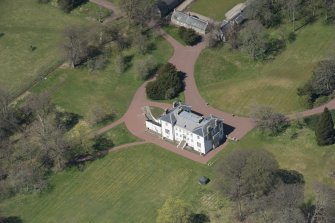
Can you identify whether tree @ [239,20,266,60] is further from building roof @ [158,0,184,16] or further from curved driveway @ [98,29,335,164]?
building roof @ [158,0,184,16]

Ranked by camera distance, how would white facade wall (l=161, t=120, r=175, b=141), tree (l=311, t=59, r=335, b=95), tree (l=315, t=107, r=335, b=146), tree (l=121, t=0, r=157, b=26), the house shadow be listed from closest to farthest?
tree (l=315, t=107, r=335, b=146) → white facade wall (l=161, t=120, r=175, b=141) → the house shadow → tree (l=311, t=59, r=335, b=95) → tree (l=121, t=0, r=157, b=26)

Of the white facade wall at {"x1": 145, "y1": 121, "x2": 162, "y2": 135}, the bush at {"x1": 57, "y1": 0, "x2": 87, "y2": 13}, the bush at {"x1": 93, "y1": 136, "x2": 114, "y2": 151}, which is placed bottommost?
the bush at {"x1": 93, "y1": 136, "x2": 114, "y2": 151}

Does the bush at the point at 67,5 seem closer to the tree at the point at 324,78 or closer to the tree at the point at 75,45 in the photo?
the tree at the point at 75,45

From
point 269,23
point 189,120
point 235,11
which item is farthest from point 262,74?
point 235,11

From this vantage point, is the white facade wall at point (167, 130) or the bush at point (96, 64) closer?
the white facade wall at point (167, 130)

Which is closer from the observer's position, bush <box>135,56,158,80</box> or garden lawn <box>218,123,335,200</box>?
garden lawn <box>218,123,335,200</box>

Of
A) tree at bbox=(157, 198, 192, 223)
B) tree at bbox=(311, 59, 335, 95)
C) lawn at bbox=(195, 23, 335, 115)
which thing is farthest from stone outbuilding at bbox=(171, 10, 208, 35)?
tree at bbox=(157, 198, 192, 223)

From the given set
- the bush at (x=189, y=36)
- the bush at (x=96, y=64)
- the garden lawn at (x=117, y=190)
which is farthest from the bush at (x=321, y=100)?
the bush at (x=96, y=64)
